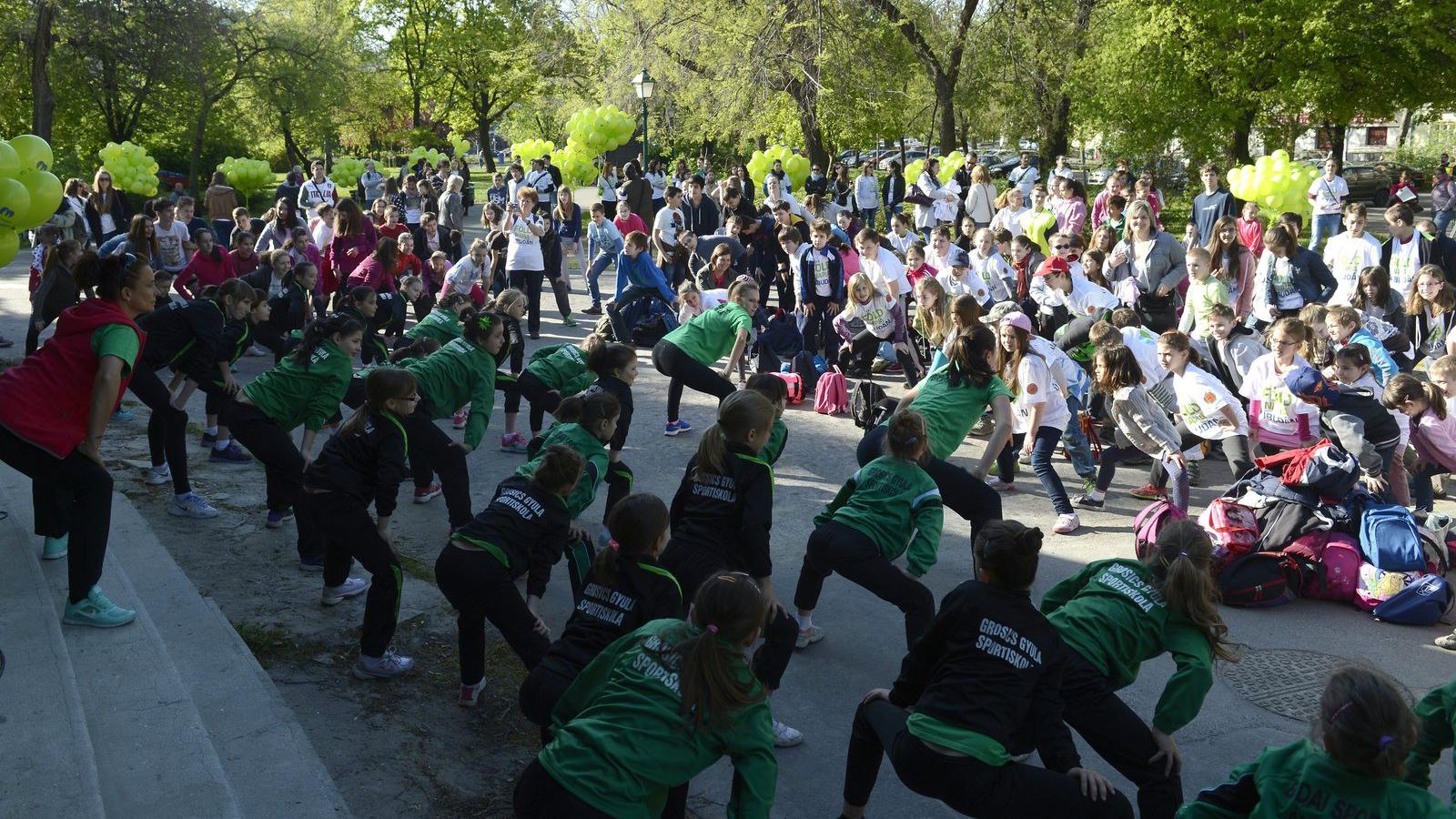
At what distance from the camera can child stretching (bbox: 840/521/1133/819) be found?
12.3ft

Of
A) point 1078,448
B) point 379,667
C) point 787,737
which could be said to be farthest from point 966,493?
point 379,667

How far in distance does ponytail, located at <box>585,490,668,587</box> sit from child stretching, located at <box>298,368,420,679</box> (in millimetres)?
1660

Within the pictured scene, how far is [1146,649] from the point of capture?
4.31 meters

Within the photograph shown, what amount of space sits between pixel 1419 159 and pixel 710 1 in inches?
883

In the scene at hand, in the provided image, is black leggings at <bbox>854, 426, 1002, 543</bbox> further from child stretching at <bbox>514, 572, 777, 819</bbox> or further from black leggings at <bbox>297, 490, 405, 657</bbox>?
child stretching at <bbox>514, 572, 777, 819</bbox>

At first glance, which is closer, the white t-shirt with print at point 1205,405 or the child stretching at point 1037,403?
the white t-shirt with print at point 1205,405

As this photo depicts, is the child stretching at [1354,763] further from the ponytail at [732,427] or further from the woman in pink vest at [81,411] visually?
the woman in pink vest at [81,411]

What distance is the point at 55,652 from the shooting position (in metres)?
5.05

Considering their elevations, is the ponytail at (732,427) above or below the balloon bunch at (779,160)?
below

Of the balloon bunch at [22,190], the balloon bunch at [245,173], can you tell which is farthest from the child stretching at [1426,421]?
the balloon bunch at [245,173]

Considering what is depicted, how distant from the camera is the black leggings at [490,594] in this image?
16.3 feet

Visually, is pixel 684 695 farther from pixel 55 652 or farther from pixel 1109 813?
pixel 55 652

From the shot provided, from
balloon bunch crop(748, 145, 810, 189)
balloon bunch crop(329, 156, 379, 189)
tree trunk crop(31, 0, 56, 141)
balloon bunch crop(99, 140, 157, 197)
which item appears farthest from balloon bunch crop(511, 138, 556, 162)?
tree trunk crop(31, 0, 56, 141)

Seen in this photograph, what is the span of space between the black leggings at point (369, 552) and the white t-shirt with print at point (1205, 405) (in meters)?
5.32
